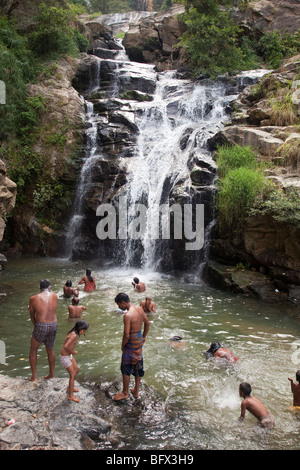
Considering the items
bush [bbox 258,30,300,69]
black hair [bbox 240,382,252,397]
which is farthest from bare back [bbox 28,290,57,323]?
bush [bbox 258,30,300,69]

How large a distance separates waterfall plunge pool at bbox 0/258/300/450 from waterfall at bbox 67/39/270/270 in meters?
2.09

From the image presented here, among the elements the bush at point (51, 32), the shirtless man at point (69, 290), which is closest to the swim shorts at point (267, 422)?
the shirtless man at point (69, 290)

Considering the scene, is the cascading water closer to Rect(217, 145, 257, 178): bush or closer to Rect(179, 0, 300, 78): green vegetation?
Rect(217, 145, 257, 178): bush

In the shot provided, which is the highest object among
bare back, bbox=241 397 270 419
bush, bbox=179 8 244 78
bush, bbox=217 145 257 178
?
bush, bbox=179 8 244 78

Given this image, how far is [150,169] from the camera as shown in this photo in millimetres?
13812

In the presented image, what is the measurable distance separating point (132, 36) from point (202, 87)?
9.61m

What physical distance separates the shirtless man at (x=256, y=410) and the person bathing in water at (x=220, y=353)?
54.9 inches

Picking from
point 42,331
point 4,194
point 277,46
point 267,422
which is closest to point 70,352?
point 42,331

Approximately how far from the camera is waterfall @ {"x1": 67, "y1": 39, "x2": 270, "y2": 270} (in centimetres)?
1113

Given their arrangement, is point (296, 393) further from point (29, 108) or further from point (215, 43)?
point (215, 43)

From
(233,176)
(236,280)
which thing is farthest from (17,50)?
(236,280)

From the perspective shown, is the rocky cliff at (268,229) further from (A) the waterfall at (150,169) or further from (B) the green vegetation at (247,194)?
(A) the waterfall at (150,169)

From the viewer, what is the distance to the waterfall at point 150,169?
36.5 feet

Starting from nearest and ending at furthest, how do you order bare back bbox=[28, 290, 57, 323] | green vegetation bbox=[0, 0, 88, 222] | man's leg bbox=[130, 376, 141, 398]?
man's leg bbox=[130, 376, 141, 398]
bare back bbox=[28, 290, 57, 323]
green vegetation bbox=[0, 0, 88, 222]
